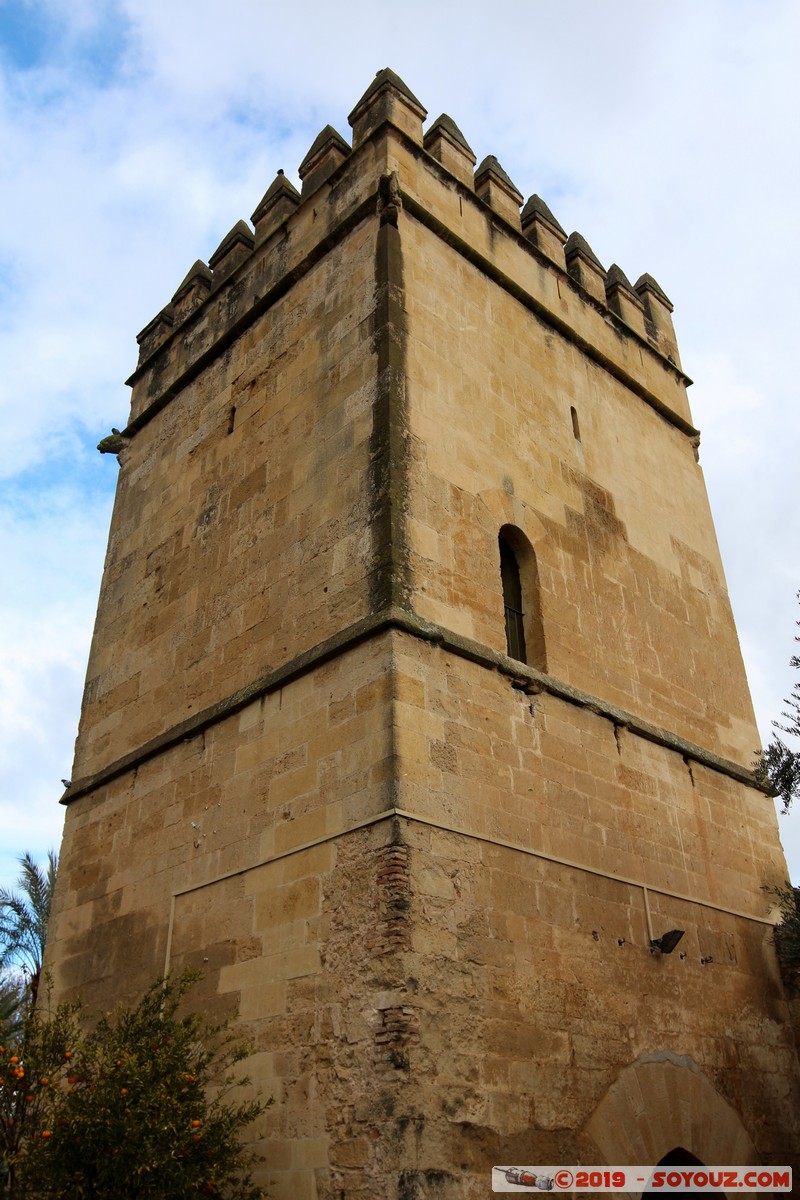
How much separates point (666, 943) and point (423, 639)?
2655mm

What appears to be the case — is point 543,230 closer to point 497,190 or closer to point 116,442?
point 497,190

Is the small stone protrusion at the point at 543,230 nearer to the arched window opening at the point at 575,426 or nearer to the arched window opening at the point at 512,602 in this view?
the arched window opening at the point at 575,426

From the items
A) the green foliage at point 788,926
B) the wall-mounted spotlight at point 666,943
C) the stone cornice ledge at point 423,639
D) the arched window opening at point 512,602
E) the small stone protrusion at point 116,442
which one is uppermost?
the small stone protrusion at point 116,442

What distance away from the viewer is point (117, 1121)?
4.53m

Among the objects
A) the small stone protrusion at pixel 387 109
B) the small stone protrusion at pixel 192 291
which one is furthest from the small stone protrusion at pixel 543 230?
the small stone protrusion at pixel 192 291

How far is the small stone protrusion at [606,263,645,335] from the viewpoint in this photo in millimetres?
10289

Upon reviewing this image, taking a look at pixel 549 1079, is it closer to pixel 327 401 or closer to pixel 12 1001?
pixel 327 401

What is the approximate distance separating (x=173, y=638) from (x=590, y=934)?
391 centimetres

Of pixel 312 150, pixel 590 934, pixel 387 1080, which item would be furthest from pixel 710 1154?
pixel 312 150

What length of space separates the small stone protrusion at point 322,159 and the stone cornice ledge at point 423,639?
435 cm

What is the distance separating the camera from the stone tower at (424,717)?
5.24m

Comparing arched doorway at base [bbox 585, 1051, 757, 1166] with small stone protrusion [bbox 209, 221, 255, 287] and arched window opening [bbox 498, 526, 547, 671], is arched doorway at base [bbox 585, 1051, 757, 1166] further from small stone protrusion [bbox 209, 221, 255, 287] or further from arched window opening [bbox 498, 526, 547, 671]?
small stone protrusion [bbox 209, 221, 255, 287]

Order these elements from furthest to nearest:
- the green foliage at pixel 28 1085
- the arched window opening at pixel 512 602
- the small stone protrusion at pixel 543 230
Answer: the small stone protrusion at pixel 543 230 < the arched window opening at pixel 512 602 < the green foliage at pixel 28 1085

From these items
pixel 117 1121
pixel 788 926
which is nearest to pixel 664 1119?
pixel 788 926
